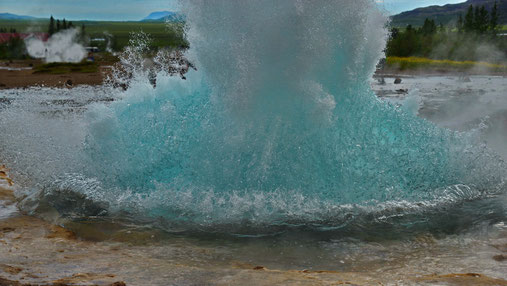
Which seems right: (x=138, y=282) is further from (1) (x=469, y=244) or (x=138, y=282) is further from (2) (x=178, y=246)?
(1) (x=469, y=244)

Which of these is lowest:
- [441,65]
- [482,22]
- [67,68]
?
[67,68]

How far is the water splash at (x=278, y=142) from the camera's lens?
4.20 m

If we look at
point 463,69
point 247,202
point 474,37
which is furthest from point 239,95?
point 474,37

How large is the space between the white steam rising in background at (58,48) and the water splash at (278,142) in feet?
97.2

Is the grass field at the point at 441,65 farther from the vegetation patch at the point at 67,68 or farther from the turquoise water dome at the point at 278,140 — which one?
the turquoise water dome at the point at 278,140

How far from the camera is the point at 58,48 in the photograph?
38.4 m

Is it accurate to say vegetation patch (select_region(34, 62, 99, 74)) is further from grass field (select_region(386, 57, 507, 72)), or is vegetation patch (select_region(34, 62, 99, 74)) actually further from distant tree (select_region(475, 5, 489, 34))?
distant tree (select_region(475, 5, 489, 34))

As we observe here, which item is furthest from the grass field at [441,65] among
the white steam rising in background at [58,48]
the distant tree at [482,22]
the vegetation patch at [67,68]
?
the white steam rising in background at [58,48]

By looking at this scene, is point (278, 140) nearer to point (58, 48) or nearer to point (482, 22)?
point (58, 48)

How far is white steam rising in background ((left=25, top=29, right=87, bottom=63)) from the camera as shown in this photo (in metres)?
34.0

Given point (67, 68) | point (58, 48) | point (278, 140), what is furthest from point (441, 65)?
point (278, 140)

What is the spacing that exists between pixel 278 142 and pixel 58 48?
3775cm

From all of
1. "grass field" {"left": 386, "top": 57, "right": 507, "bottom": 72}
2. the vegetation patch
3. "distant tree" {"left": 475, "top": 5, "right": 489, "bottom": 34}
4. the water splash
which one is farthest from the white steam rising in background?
the water splash

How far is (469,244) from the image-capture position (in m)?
3.61
